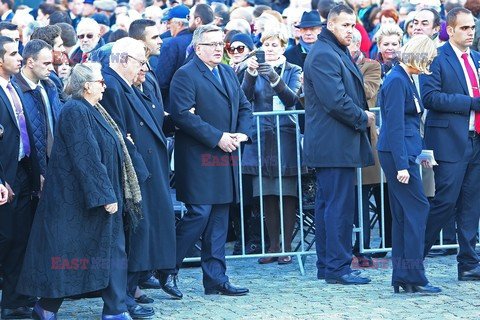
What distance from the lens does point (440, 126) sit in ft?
29.4

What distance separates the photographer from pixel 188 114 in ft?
27.8

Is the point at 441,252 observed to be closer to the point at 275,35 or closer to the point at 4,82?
the point at 275,35

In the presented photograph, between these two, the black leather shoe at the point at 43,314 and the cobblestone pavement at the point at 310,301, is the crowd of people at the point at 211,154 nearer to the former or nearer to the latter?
the black leather shoe at the point at 43,314

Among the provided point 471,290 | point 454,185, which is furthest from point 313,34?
point 471,290

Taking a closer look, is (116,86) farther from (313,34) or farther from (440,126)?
(313,34)

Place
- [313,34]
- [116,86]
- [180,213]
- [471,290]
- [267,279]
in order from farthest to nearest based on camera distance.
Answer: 1. [313,34]
2. [180,213]
3. [267,279]
4. [471,290]
5. [116,86]

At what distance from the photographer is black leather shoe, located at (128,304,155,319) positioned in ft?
25.8

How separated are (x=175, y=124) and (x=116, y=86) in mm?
848

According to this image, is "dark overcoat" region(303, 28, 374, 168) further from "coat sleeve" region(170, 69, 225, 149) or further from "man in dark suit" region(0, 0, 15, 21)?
"man in dark suit" region(0, 0, 15, 21)

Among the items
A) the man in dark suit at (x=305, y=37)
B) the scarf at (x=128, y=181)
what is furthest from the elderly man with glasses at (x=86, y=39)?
the scarf at (x=128, y=181)

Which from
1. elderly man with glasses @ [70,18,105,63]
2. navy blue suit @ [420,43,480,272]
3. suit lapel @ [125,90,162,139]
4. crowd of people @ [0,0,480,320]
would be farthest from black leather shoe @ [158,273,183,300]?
elderly man with glasses @ [70,18,105,63]

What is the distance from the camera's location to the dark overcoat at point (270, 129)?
9.72 metres

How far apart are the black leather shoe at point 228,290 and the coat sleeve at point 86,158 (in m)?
1.62

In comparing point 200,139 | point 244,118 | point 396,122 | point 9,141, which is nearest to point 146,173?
point 200,139
